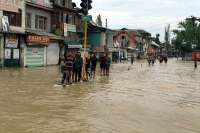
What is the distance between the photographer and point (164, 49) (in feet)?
460

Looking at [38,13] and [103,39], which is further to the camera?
[103,39]

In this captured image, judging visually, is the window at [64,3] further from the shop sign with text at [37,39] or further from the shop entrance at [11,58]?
the shop entrance at [11,58]

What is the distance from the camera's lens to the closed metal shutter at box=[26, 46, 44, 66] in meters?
30.7

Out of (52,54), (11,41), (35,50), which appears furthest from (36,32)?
(11,41)

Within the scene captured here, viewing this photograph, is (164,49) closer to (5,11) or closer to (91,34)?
(91,34)

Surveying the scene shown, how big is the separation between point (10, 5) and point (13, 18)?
1.40 m

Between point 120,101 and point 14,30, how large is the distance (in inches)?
771

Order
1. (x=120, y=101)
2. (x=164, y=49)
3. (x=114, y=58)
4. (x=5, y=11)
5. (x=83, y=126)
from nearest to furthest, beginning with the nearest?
(x=83, y=126)
(x=120, y=101)
(x=5, y=11)
(x=114, y=58)
(x=164, y=49)

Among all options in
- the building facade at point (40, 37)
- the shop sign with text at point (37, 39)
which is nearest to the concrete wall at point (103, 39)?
the building facade at point (40, 37)

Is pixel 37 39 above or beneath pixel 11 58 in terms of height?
above

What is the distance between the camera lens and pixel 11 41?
28172mm

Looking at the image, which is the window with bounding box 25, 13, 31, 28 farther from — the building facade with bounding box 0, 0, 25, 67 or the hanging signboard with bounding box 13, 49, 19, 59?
the hanging signboard with bounding box 13, 49, 19, 59

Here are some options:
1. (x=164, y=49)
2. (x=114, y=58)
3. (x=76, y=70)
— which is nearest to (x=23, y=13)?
(x=76, y=70)

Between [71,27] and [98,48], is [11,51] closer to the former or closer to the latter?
[71,27]
